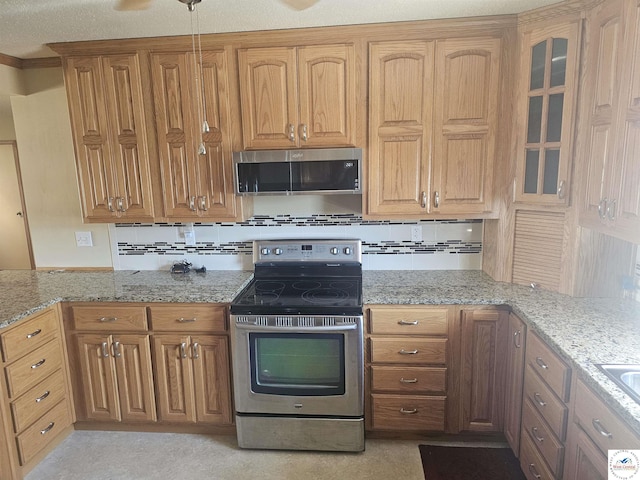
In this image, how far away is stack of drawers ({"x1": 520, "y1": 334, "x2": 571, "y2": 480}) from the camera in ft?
5.37

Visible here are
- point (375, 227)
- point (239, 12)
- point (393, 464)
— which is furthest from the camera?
point (375, 227)

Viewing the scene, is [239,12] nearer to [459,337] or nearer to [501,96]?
[501,96]

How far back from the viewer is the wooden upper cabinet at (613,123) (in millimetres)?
1635

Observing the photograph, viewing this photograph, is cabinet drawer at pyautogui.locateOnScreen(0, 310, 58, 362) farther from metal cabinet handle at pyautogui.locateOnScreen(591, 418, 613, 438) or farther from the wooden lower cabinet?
metal cabinet handle at pyautogui.locateOnScreen(591, 418, 613, 438)

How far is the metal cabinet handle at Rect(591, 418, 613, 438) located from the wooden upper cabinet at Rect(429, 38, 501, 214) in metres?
1.28

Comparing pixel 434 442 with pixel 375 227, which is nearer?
pixel 434 442

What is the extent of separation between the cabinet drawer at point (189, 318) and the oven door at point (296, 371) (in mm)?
126

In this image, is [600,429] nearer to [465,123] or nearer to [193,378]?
[465,123]

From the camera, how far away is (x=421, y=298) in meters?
2.26

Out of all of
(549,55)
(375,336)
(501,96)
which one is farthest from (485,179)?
(375,336)

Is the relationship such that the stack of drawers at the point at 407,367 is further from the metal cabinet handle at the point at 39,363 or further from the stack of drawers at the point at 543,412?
the metal cabinet handle at the point at 39,363

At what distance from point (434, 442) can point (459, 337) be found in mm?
667

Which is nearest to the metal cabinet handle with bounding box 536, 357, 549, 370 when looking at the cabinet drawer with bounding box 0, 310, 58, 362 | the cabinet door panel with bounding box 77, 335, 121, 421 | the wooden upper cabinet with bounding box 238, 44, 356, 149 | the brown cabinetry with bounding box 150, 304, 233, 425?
the wooden upper cabinet with bounding box 238, 44, 356, 149

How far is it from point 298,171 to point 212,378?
1290 millimetres
